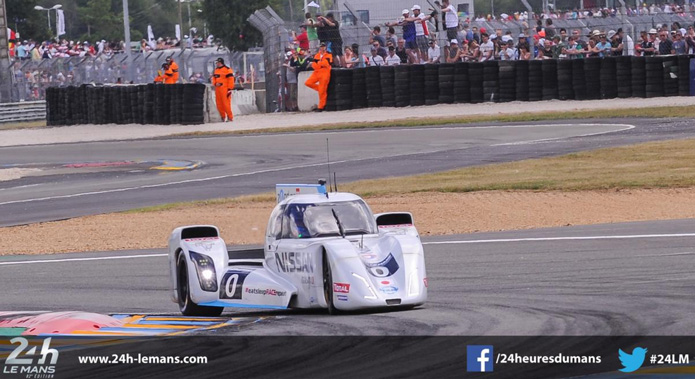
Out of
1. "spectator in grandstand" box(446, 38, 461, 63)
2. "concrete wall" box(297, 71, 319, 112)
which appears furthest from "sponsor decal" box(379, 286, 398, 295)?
"concrete wall" box(297, 71, 319, 112)

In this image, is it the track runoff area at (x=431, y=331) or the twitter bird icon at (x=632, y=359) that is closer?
the twitter bird icon at (x=632, y=359)

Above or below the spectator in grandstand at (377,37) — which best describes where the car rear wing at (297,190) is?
below

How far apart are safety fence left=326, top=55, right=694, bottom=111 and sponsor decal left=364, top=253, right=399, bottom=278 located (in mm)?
23293

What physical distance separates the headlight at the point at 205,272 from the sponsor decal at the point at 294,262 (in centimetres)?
75

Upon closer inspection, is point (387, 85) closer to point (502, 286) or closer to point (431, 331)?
point (502, 286)

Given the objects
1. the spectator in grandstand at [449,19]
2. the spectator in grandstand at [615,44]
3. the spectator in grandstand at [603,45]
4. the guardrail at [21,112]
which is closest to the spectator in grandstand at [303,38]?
the spectator in grandstand at [449,19]

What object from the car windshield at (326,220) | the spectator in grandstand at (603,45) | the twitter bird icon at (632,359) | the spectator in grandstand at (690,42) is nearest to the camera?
the twitter bird icon at (632,359)

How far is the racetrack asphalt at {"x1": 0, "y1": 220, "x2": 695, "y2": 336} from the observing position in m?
8.02

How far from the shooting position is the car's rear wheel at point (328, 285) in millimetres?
8883

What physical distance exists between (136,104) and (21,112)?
557 inches

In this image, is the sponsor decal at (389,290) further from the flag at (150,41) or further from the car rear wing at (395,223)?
the flag at (150,41)

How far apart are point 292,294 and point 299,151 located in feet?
58.7

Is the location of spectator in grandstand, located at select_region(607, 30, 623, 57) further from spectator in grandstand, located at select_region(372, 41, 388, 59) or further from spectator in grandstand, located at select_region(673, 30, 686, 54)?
spectator in grandstand, located at select_region(372, 41, 388, 59)

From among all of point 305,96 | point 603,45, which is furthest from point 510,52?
point 305,96
